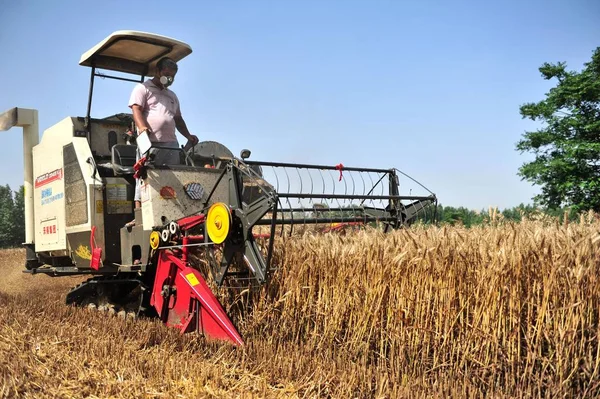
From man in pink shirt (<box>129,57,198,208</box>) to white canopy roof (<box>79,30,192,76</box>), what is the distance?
619mm

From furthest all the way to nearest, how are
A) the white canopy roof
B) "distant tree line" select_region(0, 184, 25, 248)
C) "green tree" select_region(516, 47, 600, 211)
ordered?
"distant tree line" select_region(0, 184, 25, 248) < "green tree" select_region(516, 47, 600, 211) < the white canopy roof

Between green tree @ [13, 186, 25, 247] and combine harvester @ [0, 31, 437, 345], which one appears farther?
green tree @ [13, 186, 25, 247]

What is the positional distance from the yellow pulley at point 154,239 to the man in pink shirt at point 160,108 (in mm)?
930

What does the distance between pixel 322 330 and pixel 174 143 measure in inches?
112

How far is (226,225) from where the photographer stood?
16.0ft

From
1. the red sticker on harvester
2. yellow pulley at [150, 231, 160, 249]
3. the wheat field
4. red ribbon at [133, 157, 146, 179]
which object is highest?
the red sticker on harvester

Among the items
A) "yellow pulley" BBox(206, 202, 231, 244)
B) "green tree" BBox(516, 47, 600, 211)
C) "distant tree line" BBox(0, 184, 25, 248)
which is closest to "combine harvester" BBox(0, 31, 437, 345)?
"yellow pulley" BBox(206, 202, 231, 244)

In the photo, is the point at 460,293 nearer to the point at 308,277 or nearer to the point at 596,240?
the point at 596,240

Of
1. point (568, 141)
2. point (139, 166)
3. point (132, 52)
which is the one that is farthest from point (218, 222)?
point (568, 141)

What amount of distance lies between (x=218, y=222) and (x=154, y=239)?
966 mm

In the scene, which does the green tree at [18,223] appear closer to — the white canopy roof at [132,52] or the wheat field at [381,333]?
the white canopy roof at [132,52]

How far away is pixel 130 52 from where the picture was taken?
7.09m

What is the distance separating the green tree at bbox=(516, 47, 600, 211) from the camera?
21.1 meters

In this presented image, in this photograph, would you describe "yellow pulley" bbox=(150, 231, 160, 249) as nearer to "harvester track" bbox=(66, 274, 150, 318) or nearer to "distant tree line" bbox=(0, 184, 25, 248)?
"harvester track" bbox=(66, 274, 150, 318)
